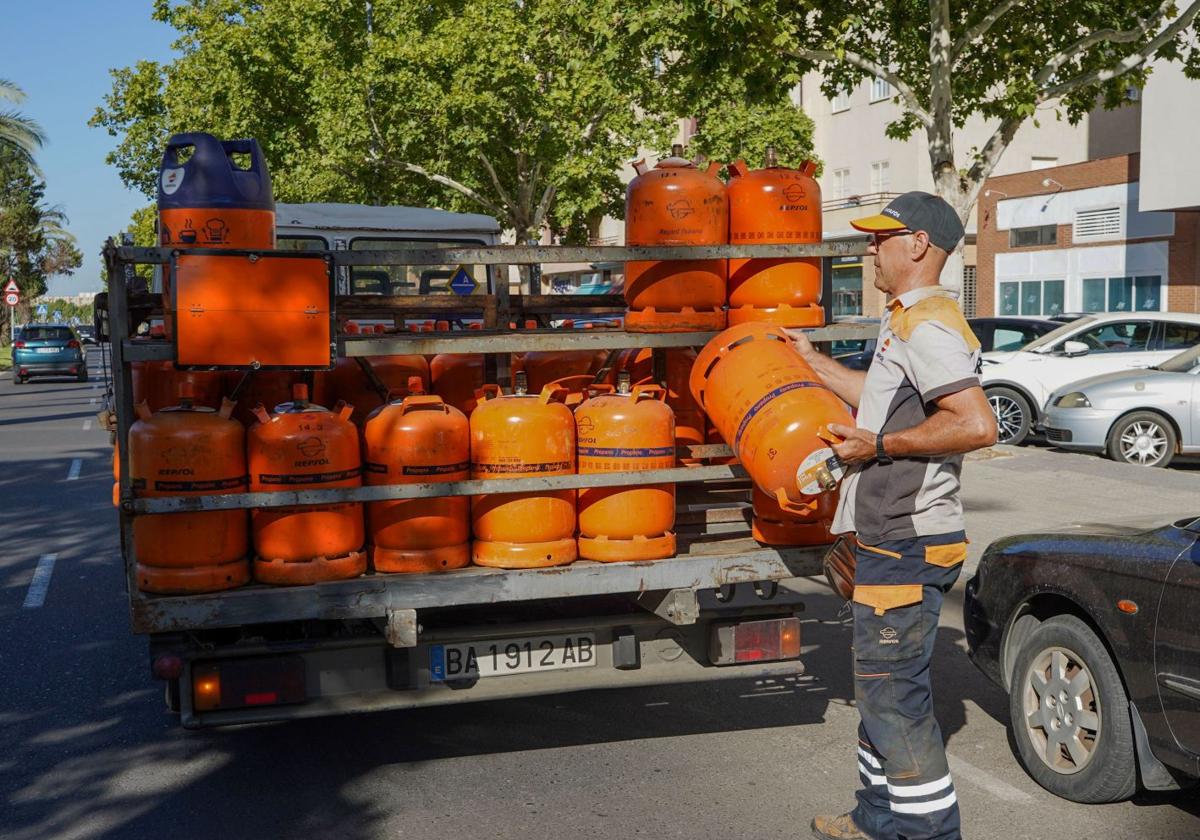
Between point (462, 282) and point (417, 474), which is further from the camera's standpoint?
point (462, 282)

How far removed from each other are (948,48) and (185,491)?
38.0 ft

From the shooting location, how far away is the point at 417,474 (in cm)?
463

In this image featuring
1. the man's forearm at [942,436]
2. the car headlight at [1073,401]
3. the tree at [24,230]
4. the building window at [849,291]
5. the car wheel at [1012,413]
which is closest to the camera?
the man's forearm at [942,436]

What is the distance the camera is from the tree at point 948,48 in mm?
13805

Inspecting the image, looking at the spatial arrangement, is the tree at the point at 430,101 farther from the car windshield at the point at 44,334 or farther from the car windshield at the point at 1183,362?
the car windshield at the point at 1183,362

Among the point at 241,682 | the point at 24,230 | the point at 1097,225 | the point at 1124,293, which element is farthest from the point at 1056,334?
the point at 24,230

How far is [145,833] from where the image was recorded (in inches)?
177

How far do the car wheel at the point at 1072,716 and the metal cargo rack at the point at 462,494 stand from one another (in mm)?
976

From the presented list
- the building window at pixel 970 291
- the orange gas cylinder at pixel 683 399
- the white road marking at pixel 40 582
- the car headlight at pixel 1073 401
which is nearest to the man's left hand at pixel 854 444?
the orange gas cylinder at pixel 683 399

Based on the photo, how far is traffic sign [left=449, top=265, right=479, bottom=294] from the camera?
890cm

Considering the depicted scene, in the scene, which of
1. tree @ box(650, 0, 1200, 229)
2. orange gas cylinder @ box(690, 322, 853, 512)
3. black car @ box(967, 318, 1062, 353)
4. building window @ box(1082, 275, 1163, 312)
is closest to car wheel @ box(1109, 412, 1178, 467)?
tree @ box(650, 0, 1200, 229)

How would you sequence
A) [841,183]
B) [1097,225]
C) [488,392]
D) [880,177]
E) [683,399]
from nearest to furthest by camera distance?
1. [488,392]
2. [683,399]
3. [1097,225]
4. [880,177]
5. [841,183]

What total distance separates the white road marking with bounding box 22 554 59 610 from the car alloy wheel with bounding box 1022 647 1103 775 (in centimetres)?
632

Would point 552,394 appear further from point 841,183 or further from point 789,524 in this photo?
point 841,183
